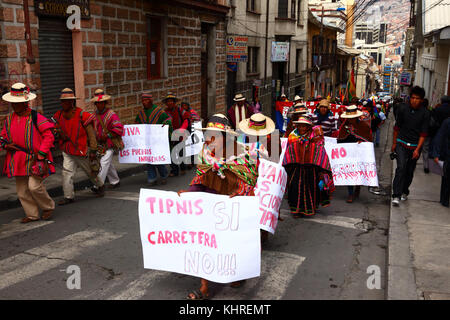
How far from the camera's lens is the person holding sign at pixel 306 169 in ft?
23.0

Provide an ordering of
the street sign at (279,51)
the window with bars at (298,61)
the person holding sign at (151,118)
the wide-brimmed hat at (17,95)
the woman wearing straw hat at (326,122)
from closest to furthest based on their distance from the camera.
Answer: the wide-brimmed hat at (17,95), the person holding sign at (151,118), the woman wearing straw hat at (326,122), the street sign at (279,51), the window with bars at (298,61)

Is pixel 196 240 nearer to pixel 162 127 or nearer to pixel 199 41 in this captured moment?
pixel 162 127

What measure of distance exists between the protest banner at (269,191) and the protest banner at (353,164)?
264 centimetres

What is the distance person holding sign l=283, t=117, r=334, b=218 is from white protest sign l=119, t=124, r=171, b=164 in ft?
9.79

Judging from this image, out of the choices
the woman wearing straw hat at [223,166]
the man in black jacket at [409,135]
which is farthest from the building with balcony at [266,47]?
the woman wearing straw hat at [223,166]

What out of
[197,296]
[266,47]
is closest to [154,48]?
[197,296]

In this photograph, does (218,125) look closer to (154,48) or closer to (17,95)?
(17,95)

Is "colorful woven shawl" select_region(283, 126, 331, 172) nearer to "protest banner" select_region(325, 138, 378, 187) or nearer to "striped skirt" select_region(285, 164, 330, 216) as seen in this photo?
"striped skirt" select_region(285, 164, 330, 216)

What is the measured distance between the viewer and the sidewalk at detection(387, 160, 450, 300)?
180 inches

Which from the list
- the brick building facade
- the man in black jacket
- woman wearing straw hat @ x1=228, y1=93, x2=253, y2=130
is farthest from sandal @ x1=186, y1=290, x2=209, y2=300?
woman wearing straw hat @ x1=228, y1=93, x2=253, y2=130

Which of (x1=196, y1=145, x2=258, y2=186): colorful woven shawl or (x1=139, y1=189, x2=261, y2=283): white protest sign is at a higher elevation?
(x1=196, y1=145, x2=258, y2=186): colorful woven shawl

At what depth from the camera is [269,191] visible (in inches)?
231

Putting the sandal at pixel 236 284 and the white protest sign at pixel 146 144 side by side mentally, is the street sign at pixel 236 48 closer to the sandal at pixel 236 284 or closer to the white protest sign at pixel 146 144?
the white protest sign at pixel 146 144
